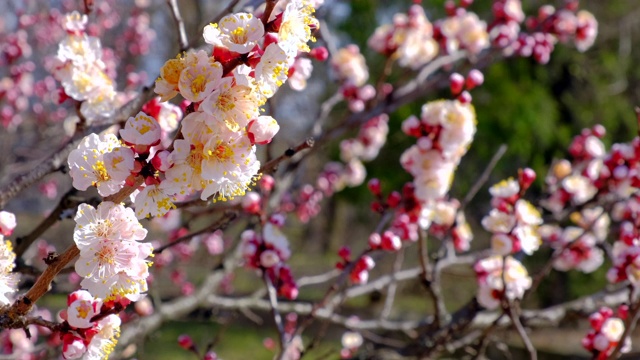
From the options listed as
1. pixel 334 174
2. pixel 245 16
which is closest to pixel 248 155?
pixel 245 16

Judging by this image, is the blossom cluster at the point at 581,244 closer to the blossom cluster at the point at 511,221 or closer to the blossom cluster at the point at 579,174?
the blossom cluster at the point at 579,174

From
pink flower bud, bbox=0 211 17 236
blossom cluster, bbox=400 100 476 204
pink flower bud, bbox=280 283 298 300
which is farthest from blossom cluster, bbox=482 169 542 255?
pink flower bud, bbox=0 211 17 236

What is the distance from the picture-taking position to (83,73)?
163 centimetres

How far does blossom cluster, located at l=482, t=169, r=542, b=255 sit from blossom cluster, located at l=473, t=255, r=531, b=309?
3.3 inches

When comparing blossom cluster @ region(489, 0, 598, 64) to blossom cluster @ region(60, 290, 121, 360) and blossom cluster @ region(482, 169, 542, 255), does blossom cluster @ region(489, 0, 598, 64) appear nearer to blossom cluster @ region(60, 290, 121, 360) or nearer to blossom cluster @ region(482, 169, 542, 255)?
blossom cluster @ region(482, 169, 542, 255)

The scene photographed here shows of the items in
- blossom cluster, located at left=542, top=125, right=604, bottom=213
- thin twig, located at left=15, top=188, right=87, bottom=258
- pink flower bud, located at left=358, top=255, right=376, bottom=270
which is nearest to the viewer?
thin twig, located at left=15, top=188, right=87, bottom=258

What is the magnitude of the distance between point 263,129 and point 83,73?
92cm

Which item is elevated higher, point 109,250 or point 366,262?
point 109,250

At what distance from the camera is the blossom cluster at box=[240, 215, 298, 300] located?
1834mm

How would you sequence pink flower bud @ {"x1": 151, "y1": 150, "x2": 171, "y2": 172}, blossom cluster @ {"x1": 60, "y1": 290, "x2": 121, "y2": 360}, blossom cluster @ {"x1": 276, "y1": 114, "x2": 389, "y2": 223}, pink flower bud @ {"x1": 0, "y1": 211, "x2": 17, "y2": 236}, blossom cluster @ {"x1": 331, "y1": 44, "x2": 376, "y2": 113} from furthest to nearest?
blossom cluster @ {"x1": 276, "y1": 114, "x2": 389, "y2": 223} → blossom cluster @ {"x1": 331, "y1": 44, "x2": 376, "y2": 113} → pink flower bud @ {"x1": 0, "y1": 211, "x2": 17, "y2": 236} → blossom cluster @ {"x1": 60, "y1": 290, "x2": 121, "y2": 360} → pink flower bud @ {"x1": 151, "y1": 150, "x2": 171, "y2": 172}

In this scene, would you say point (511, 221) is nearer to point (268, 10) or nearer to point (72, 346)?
point (268, 10)

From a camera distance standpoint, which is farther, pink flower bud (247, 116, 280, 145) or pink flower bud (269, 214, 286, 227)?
pink flower bud (269, 214, 286, 227)

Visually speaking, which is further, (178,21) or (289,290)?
(289,290)

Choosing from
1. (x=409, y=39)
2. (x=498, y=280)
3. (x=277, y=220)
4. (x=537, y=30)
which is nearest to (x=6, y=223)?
(x=277, y=220)
